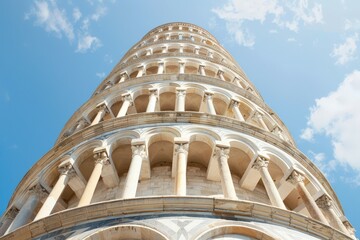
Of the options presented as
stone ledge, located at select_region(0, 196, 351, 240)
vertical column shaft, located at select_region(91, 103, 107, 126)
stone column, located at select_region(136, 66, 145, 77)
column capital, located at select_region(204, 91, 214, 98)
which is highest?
stone column, located at select_region(136, 66, 145, 77)

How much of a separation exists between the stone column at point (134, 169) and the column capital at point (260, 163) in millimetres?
3461

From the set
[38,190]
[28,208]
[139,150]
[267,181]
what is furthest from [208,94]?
[28,208]

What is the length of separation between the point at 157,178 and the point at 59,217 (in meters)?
4.72

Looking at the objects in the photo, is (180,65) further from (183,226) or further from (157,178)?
(183,226)

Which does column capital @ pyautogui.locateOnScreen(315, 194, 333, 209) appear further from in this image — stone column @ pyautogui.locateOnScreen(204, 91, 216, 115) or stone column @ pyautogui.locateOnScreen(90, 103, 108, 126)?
stone column @ pyautogui.locateOnScreen(90, 103, 108, 126)

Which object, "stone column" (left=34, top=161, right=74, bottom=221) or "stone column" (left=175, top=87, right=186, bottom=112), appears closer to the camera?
"stone column" (left=34, top=161, right=74, bottom=221)

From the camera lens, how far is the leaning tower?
392 inches

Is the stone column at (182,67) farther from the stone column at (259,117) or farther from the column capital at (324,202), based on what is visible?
the column capital at (324,202)

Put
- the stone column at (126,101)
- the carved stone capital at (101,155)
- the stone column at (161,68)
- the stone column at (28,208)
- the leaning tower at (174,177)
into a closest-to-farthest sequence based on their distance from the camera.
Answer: the leaning tower at (174,177) → the stone column at (28,208) → the carved stone capital at (101,155) → the stone column at (126,101) → the stone column at (161,68)

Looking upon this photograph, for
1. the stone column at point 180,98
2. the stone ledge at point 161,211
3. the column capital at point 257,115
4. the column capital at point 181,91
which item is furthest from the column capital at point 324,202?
the column capital at point 181,91

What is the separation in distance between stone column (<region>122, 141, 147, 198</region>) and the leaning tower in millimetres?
31

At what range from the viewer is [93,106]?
20094mm

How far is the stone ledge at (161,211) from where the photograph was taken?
10008 millimetres

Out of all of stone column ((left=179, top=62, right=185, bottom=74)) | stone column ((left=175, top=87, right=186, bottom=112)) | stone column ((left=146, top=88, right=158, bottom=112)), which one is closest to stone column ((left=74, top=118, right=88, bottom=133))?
stone column ((left=146, top=88, right=158, bottom=112))
